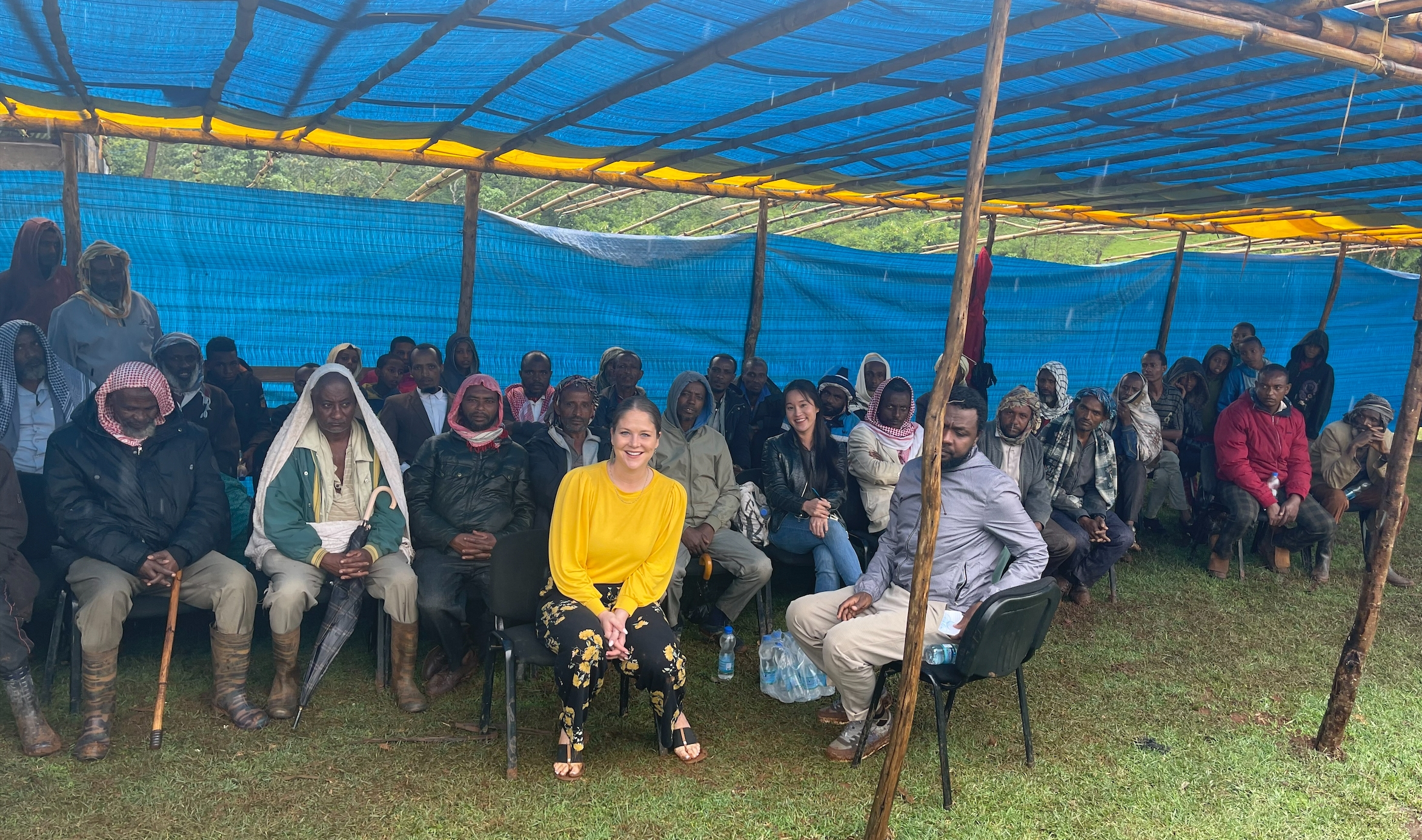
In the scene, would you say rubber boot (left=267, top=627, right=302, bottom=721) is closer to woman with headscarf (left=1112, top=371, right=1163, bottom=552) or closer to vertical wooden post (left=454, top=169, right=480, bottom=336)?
vertical wooden post (left=454, top=169, right=480, bottom=336)

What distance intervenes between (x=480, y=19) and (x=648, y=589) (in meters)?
2.28

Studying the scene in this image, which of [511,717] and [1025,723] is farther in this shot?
[1025,723]

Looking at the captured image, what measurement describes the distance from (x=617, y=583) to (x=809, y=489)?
5.13 ft

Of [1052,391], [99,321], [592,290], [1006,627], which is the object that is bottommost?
[1006,627]

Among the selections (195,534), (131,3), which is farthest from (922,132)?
(195,534)

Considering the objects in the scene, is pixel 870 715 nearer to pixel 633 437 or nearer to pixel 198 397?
pixel 633 437

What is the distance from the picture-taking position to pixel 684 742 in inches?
139

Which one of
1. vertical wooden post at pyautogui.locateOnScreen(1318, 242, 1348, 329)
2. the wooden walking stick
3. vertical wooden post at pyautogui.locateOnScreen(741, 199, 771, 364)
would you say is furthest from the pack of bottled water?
vertical wooden post at pyautogui.locateOnScreen(1318, 242, 1348, 329)

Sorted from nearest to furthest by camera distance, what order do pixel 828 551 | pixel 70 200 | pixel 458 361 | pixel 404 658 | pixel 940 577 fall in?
pixel 940 577
pixel 404 658
pixel 828 551
pixel 70 200
pixel 458 361

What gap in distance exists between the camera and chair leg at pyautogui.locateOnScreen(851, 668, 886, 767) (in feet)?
11.4

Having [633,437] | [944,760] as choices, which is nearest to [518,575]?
[633,437]

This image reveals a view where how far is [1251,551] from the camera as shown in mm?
6629

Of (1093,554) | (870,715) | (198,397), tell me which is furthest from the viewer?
(1093,554)

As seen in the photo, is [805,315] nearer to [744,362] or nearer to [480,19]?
[744,362]
